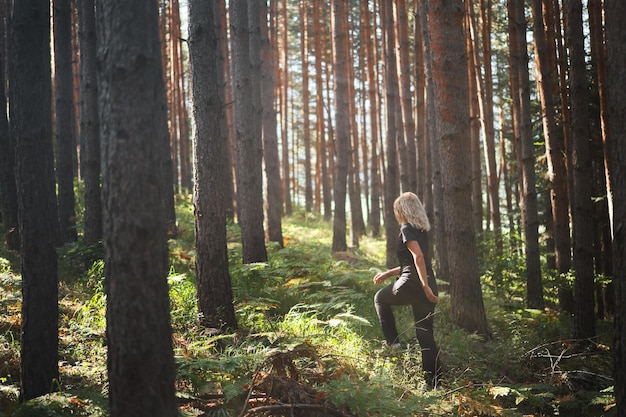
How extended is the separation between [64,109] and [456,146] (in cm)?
873

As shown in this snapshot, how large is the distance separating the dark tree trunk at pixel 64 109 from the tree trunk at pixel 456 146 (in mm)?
7775

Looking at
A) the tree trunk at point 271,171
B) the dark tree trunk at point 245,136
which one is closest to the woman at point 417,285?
the dark tree trunk at point 245,136

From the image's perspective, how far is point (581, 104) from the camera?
8125mm

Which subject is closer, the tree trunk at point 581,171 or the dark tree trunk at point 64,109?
the tree trunk at point 581,171

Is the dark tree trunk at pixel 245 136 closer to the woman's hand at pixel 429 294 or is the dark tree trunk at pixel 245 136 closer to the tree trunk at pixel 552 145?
the woman's hand at pixel 429 294

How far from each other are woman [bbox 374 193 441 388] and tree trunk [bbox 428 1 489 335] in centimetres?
163

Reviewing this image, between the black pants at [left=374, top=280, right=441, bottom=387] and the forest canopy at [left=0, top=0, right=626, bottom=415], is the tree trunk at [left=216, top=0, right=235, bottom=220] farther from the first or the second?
the black pants at [left=374, top=280, right=441, bottom=387]

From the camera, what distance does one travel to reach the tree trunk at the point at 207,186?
6.50 metres

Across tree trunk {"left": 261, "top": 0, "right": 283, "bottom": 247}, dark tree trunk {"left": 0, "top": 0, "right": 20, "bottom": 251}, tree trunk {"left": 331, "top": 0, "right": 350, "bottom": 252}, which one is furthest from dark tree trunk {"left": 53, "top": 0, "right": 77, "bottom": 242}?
tree trunk {"left": 331, "top": 0, "right": 350, "bottom": 252}

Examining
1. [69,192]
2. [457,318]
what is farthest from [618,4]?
[69,192]

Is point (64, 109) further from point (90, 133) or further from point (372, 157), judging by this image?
point (372, 157)

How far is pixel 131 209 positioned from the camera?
2.96 meters

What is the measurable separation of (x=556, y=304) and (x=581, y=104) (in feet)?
18.1

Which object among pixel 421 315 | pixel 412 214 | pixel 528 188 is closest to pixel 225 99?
pixel 528 188
